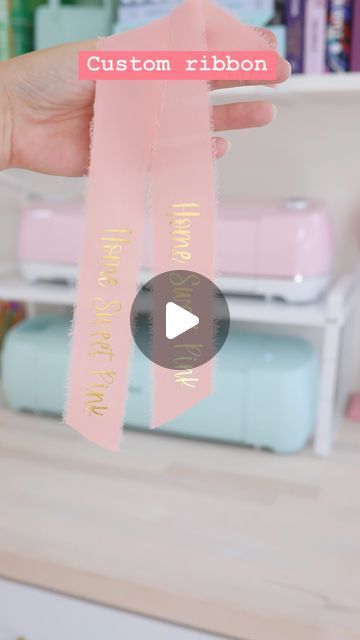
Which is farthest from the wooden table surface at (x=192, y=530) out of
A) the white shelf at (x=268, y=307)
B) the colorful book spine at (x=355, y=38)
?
the colorful book spine at (x=355, y=38)

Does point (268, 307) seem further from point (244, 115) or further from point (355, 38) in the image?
point (244, 115)

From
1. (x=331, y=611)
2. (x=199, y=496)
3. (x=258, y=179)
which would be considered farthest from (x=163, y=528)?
(x=258, y=179)

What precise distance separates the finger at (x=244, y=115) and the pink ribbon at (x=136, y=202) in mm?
110

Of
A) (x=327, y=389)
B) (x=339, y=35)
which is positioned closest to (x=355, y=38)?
(x=339, y=35)

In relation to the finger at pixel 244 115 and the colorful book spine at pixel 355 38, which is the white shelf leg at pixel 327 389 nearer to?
the colorful book spine at pixel 355 38

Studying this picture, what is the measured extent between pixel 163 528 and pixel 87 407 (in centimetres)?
58

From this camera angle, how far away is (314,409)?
1.11 m

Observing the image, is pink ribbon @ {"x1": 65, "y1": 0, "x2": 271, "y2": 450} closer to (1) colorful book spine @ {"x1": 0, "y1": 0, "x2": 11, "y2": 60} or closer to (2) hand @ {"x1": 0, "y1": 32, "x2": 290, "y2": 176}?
(2) hand @ {"x1": 0, "y1": 32, "x2": 290, "y2": 176}

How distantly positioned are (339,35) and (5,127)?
0.76 m

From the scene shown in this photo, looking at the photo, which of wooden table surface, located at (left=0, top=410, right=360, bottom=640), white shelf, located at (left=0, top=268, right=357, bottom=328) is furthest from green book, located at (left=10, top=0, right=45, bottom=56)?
wooden table surface, located at (left=0, top=410, right=360, bottom=640)

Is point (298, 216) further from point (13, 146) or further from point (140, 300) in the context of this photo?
point (140, 300)

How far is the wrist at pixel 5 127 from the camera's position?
0.41 meters

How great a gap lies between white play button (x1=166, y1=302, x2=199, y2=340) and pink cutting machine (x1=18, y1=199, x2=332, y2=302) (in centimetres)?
64

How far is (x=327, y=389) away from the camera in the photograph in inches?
39.6
